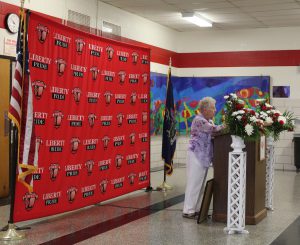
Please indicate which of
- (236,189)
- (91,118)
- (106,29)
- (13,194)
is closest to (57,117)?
(91,118)

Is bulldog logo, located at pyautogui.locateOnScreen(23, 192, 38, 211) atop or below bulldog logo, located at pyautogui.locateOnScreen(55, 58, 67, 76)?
below

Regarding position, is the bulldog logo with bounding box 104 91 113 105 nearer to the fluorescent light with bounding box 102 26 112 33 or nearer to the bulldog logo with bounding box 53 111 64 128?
the bulldog logo with bounding box 53 111 64 128

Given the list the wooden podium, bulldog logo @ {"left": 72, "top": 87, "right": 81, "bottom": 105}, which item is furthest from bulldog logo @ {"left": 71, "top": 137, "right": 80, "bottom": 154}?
the wooden podium

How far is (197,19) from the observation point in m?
12.2

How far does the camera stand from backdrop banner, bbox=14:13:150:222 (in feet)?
20.8

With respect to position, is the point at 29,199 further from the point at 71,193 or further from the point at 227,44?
the point at 227,44

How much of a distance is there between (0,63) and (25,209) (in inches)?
112

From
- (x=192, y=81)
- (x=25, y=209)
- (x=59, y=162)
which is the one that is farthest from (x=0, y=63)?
(x=192, y=81)

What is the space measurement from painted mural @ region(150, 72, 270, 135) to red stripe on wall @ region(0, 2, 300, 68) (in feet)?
1.25

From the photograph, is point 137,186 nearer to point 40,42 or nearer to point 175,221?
point 175,221

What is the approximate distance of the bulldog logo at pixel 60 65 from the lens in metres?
6.68

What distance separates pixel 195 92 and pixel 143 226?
8060 millimetres

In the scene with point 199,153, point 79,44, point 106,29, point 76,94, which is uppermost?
point 106,29

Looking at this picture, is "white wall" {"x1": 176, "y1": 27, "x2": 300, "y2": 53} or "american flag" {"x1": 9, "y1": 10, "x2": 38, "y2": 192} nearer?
"american flag" {"x1": 9, "y1": 10, "x2": 38, "y2": 192}
